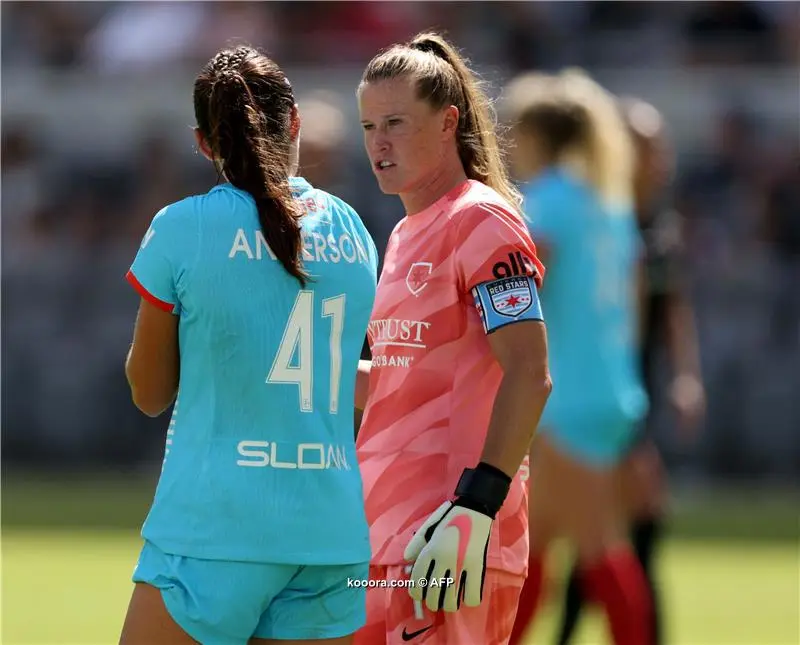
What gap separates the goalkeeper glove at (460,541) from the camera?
11.3ft

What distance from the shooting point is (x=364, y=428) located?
3.89m

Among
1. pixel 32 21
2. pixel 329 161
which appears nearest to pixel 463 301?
pixel 329 161


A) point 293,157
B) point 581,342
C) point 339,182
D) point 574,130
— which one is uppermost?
point 339,182

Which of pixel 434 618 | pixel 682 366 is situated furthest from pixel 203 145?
pixel 682 366

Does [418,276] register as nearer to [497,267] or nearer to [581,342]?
[497,267]

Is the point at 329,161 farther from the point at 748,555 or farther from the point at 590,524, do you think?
the point at 748,555

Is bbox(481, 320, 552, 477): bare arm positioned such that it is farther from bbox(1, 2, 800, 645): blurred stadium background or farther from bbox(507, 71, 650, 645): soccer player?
bbox(1, 2, 800, 645): blurred stadium background

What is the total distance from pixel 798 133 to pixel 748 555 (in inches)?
244

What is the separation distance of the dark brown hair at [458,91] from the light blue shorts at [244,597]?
1182 millimetres

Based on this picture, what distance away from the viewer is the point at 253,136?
11.0ft

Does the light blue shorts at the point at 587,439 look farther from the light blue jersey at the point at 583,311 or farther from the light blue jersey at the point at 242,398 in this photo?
the light blue jersey at the point at 242,398

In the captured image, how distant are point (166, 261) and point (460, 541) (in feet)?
3.02

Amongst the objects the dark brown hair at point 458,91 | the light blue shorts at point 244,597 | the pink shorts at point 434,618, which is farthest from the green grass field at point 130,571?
the light blue shorts at point 244,597

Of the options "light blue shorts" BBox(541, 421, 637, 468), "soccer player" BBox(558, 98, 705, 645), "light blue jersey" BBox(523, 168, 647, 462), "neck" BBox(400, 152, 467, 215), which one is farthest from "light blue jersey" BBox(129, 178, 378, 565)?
"soccer player" BBox(558, 98, 705, 645)
